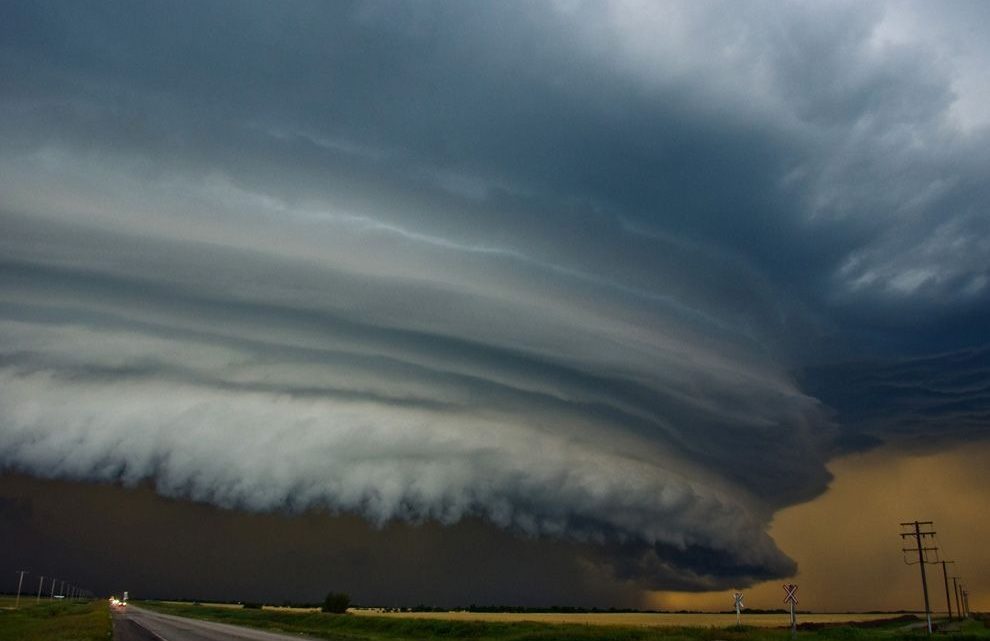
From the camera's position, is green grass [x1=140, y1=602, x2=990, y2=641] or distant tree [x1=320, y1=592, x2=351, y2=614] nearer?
green grass [x1=140, y1=602, x2=990, y2=641]

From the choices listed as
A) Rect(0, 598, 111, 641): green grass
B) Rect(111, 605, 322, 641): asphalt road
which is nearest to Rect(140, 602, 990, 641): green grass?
Rect(111, 605, 322, 641): asphalt road

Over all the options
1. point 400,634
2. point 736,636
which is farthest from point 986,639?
point 400,634

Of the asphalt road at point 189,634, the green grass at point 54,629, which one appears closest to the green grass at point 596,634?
the asphalt road at point 189,634

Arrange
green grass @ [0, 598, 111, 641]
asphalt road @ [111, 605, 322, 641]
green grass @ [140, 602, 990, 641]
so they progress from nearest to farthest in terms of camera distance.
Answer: green grass @ [0, 598, 111, 641]
asphalt road @ [111, 605, 322, 641]
green grass @ [140, 602, 990, 641]

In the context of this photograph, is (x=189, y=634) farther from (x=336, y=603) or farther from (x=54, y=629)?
(x=336, y=603)

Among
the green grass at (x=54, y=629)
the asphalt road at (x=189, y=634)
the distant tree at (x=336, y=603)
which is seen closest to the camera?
the green grass at (x=54, y=629)

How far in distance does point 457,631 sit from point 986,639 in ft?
184

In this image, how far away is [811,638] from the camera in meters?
72.6

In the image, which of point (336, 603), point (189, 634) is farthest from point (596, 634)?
point (336, 603)

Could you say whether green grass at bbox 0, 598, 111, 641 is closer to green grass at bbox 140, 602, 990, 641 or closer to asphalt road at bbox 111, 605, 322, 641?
asphalt road at bbox 111, 605, 322, 641

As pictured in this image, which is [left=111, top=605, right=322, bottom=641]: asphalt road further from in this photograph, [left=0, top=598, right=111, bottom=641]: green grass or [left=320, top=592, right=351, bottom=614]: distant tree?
[left=320, top=592, right=351, bottom=614]: distant tree

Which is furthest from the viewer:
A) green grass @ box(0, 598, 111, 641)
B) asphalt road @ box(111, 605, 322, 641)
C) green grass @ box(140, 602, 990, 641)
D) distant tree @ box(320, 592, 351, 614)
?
distant tree @ box(320, 592, 351, 614)

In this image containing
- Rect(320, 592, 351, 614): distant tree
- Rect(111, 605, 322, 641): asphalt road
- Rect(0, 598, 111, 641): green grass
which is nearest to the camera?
Rect(0, 598, 111, 641): green grass

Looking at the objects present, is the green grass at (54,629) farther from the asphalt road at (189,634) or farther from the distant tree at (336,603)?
the distant tree at (336,603)
